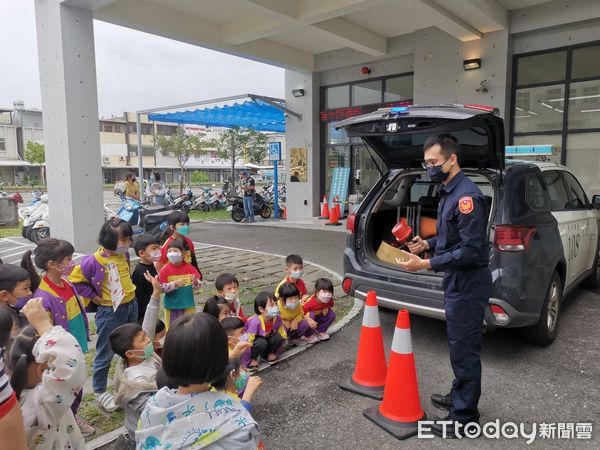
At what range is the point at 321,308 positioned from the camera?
170 inches

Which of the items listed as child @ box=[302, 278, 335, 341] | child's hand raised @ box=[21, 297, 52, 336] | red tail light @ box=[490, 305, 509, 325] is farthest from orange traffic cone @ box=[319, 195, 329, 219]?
child's hand raised @ box=[21, 297, 52, 336]

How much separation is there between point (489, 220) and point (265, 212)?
12540 mm

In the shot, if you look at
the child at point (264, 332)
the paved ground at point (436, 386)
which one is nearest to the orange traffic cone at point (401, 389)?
the paved ground at point (436, 386)

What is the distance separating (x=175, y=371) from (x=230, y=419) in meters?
0.26

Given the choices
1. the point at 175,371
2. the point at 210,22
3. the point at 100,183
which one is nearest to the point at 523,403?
the point at 175,371

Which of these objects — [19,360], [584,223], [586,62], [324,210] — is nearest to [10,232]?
[324,210]

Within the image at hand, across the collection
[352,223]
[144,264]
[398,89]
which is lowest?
[144,264]

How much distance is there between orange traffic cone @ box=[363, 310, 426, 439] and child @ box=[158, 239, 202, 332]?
1727 mm

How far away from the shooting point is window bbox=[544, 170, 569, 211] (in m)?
4.36

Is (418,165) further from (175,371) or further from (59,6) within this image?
(59,6)

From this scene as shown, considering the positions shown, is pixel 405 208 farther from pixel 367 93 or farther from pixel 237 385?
pixel 367 93

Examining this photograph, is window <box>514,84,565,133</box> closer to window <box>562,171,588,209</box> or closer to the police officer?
window <box>562,171,588,209</box>

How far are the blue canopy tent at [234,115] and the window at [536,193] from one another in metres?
8.95

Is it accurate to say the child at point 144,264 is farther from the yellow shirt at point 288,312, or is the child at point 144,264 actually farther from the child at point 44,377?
the child at point 44,377
